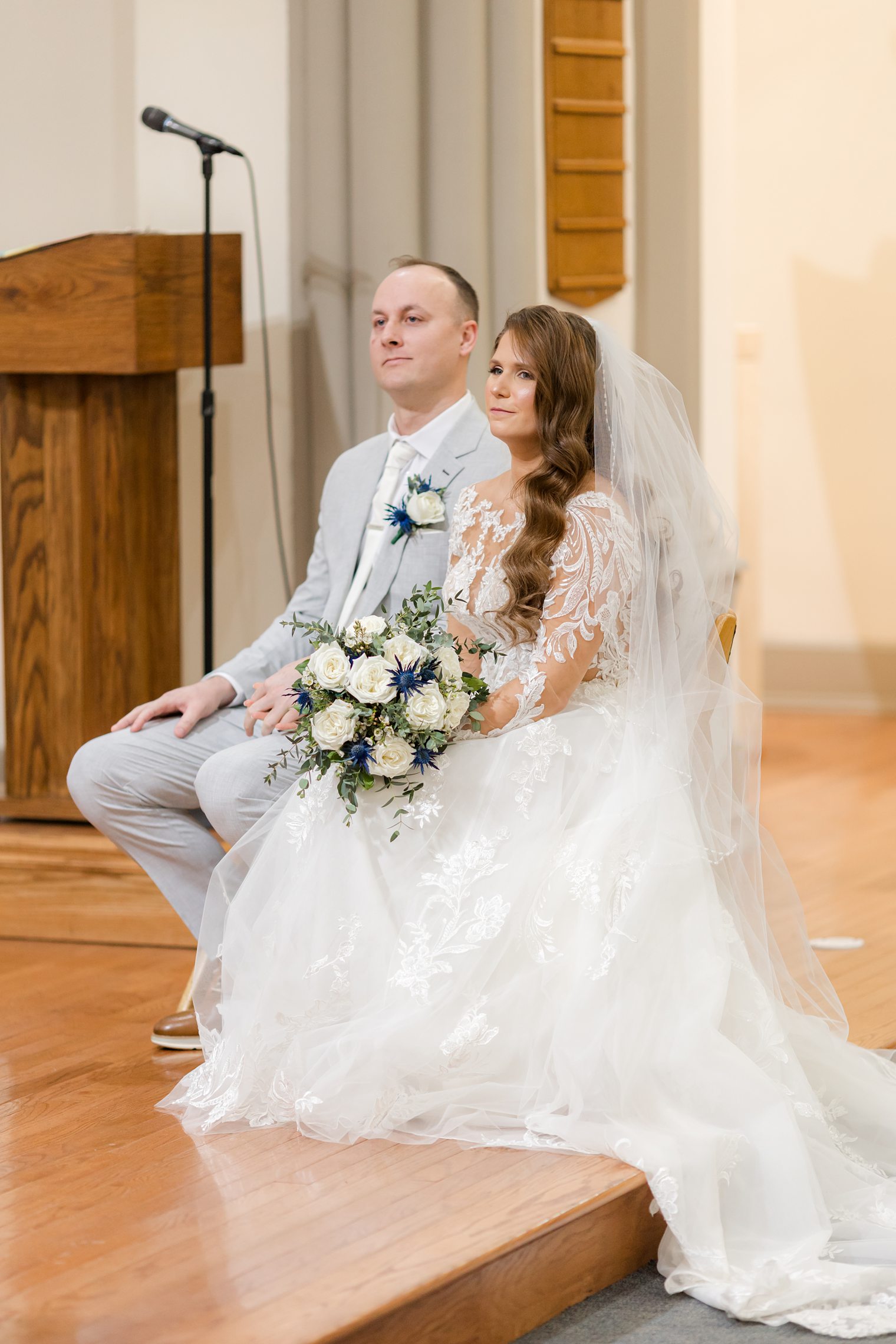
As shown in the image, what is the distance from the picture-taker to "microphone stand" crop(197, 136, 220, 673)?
4.17 meters

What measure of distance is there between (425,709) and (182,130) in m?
2.09

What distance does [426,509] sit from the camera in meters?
3.42

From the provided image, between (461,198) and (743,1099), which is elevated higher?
(461,198)

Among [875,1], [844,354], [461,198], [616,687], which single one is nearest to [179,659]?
[461,198]

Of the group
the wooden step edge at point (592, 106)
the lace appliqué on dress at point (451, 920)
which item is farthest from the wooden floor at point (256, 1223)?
the wooden step edge at point (592, 106)

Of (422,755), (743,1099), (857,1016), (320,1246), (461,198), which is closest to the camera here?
(320,1246)

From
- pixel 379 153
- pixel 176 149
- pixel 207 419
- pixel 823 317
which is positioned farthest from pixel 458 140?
pixel 823 317

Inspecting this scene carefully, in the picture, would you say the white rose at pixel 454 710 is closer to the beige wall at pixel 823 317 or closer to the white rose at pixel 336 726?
the white rose at pixel 336 726

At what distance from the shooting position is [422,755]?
2.82m

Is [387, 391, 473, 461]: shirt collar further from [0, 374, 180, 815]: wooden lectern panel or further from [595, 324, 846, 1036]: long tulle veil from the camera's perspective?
[0, 374, 180, 815]: wooden lectern panel

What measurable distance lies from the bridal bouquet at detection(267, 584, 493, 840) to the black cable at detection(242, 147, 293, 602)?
1849 mm

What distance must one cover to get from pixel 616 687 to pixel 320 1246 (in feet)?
3.72

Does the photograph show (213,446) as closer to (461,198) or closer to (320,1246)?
(461,198)

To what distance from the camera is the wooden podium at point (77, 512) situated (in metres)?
4.10
